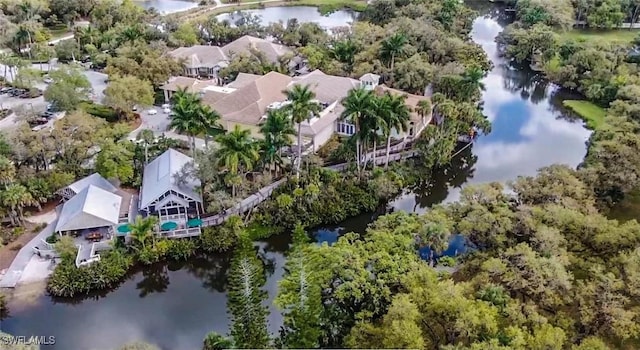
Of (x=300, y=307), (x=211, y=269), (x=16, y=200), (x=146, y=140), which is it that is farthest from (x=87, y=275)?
(x=300, y=307)

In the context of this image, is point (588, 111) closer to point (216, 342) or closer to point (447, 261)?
point (447, 261)

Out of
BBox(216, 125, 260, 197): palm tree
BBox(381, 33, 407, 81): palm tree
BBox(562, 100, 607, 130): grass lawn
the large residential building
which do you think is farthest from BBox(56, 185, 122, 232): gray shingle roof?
BBox(562, 100, 607, 130): grass lawn

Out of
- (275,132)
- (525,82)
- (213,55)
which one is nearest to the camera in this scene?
(275,132)

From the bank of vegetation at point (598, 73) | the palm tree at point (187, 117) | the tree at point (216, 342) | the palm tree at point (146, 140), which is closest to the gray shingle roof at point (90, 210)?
the palm tree at point (146, 140)

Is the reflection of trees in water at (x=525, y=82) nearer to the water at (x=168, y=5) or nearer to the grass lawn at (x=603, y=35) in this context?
the grass lawn at (x=603, y=35)

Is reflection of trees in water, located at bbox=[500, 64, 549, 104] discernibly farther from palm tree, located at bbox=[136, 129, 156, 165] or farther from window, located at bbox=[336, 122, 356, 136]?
palm tree, located at bbox=[136, 129, 156, 165]
